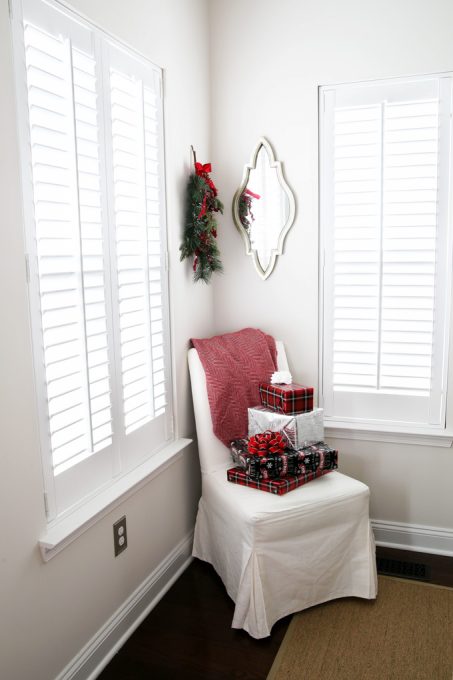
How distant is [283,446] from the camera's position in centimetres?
234

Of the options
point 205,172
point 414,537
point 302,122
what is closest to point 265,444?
point 414,537

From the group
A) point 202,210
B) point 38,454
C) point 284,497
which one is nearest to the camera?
point 38,454

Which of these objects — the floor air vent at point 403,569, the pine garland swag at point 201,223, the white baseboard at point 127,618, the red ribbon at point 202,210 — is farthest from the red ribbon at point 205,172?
the floor air vent at point 403,569

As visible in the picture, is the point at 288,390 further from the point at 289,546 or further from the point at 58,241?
the point at 58,241

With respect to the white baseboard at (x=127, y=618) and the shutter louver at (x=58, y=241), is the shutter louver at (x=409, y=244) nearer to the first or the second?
the white baseboard at (x=127, y=618)

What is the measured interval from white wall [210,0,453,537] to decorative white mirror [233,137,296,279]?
43mm

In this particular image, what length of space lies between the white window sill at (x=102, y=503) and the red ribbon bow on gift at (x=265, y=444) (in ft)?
1.14

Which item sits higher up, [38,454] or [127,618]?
[38,454]

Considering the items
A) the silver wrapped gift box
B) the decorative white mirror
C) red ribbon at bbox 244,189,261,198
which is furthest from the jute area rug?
red ribbon at bbox 244,189,261,198

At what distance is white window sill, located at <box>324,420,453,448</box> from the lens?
265 cm

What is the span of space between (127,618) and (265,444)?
0.83m

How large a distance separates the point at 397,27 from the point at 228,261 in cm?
127

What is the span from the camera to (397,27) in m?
→ 2.48

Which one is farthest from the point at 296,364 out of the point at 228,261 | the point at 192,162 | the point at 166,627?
the point at 166,627
